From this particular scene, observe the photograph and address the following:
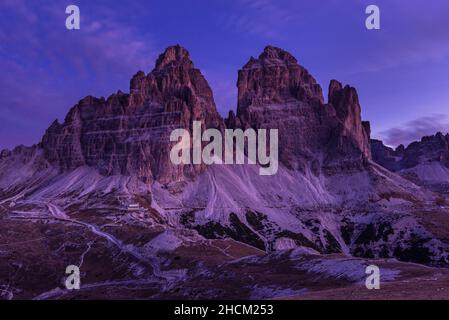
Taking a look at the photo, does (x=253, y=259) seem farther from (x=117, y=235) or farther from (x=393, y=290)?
(x=117, y=235)

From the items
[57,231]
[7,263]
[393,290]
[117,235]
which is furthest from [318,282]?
[57,231]

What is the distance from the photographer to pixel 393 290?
56.0 metres

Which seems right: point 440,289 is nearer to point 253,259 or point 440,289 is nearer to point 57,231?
point 253,259

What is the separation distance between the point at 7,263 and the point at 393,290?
121 metres

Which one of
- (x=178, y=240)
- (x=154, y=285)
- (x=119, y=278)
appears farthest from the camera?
(x=178, y=240)

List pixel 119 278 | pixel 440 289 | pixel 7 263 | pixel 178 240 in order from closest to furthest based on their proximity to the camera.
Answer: pixel 440 289 < pixel 119 278 < pixel 7 263 < pixel 178 240

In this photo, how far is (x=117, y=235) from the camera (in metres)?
187
